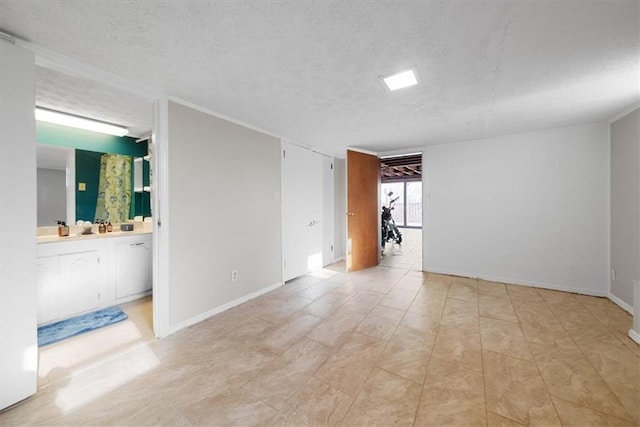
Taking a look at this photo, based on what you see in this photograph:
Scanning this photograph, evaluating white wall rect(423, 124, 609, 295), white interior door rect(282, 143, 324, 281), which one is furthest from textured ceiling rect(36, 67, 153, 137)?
white wall rect(423, 124, 609, 295)

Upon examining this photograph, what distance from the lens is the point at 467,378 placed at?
61.8 inches

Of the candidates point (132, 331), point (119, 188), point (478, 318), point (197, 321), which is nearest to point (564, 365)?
point (478, 318)

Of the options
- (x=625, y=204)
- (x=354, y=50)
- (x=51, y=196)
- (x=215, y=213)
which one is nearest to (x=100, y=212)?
(x=51, y=196)

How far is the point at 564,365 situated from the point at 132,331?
A: 350 centimetres

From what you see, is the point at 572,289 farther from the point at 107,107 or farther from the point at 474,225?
the point at 107,107

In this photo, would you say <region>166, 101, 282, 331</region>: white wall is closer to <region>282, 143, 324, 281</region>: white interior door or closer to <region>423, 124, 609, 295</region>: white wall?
<region>282, 143, 324, 281</region>: white interior door

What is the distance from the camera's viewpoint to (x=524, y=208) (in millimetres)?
3307

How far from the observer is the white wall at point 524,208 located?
9.64ft

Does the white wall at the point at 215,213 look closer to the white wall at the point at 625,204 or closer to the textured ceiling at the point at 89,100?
the textured ceiling at the point at 89,100

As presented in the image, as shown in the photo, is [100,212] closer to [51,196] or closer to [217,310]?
[51,196]

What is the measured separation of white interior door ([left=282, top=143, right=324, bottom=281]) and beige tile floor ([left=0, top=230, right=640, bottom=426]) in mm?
1114

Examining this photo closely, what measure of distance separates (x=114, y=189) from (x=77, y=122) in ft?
2.99

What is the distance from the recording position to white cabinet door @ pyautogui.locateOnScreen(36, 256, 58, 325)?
2.23 metres

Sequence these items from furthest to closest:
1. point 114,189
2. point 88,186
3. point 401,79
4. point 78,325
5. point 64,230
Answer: point 114,189 → point 88,186 → point 64,230 → point 78,325 → point 401,79
